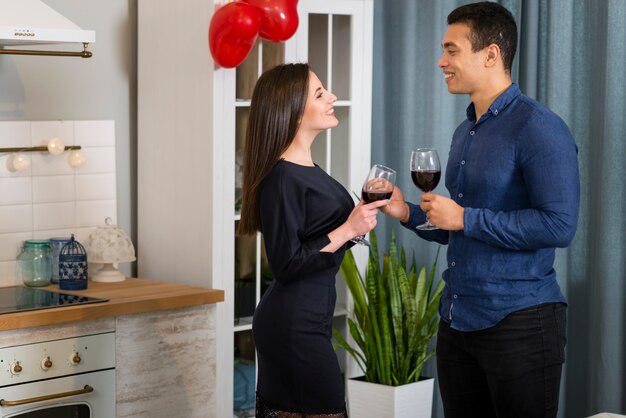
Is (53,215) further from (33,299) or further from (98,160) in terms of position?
(33,299)

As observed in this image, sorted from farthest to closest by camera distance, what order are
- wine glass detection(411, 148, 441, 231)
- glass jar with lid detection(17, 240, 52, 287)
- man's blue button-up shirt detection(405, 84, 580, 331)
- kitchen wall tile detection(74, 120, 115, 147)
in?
kitchen wall tile detection(74, 120, 115, 147)
glass jar with lid detection(17, 240, 52, 287)
wine glass detection(411, 148, 441, 231)
man's blue button-up shirt detection(405, 84, 580, 331)

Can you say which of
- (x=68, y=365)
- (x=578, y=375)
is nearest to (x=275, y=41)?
(x=68, y=365)

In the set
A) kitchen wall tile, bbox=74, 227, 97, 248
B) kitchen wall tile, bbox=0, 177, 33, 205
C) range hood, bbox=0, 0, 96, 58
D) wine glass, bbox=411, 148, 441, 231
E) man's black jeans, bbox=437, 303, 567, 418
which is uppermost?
range hood, bbox=0, 0, 96, 58

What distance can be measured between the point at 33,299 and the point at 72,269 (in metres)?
0.24

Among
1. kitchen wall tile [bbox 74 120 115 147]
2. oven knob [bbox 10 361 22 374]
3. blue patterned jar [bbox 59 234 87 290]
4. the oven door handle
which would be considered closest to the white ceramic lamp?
blue patterned jar [bbox 59 234 87 290]

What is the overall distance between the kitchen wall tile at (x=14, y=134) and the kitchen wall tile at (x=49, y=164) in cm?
6

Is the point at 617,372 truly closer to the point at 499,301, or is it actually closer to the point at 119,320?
the point at 499,301

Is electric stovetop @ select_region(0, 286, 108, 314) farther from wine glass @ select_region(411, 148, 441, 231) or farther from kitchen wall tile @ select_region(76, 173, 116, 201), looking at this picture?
wine glass @ select_region(411, 148, 441, 231)

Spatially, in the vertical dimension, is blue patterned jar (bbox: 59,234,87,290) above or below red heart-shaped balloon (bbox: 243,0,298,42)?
below

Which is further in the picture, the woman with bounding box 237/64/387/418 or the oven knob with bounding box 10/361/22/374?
the oven knob with bounding box 10/361/22/374

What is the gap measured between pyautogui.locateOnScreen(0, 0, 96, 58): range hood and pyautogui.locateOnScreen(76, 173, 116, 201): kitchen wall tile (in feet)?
2.19

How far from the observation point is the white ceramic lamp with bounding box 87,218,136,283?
138 inches

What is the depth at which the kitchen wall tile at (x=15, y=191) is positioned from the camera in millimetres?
3475

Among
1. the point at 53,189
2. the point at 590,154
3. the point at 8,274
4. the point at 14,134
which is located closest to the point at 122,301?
the point at 8,274
